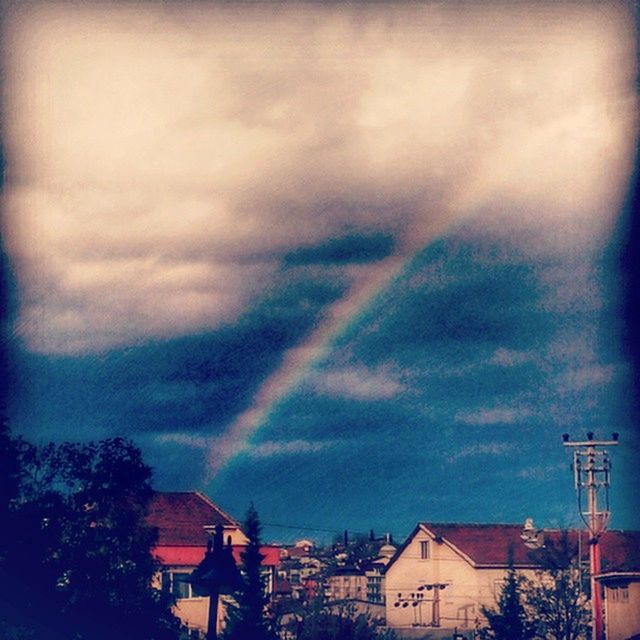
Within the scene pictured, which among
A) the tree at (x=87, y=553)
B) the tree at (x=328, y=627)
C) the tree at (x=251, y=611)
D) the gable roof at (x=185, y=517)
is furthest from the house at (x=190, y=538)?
the tree at (x=87, y=553)

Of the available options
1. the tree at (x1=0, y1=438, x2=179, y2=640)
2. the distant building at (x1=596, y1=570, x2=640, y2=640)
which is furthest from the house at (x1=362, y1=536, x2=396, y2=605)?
the tree at (x1=0, y1=438, x2=179, y2=640)

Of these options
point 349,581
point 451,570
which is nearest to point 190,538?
point 451,570

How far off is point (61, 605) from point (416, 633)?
31.3m

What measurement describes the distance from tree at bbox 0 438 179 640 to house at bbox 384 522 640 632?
87.0 ft

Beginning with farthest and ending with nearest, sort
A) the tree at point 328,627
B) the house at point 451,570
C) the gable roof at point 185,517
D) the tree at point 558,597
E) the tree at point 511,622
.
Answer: the house at point 451,570 < the gable roof at point 185,517 < the tree at point 558,597 < the tree at point 511,622 < the tree at point 328,627

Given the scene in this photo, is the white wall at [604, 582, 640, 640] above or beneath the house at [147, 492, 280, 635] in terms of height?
beneath

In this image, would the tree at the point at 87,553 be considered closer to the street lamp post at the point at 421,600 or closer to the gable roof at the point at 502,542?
the gable roof at the point at 502,542

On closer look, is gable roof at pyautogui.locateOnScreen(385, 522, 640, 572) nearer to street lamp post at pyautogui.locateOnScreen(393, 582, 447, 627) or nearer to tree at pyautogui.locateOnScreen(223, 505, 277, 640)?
street lamp post at pyautogui.locateOnScreen(393, 582, 447, 627)

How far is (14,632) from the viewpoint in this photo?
1502 centimetres

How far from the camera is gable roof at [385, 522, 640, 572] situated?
4027 centimetres

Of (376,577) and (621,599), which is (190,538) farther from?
(621,599)

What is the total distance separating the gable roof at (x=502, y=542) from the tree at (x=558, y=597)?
871 millimetres

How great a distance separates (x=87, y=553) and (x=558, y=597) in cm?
2052

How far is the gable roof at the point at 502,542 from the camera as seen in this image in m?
40.3
